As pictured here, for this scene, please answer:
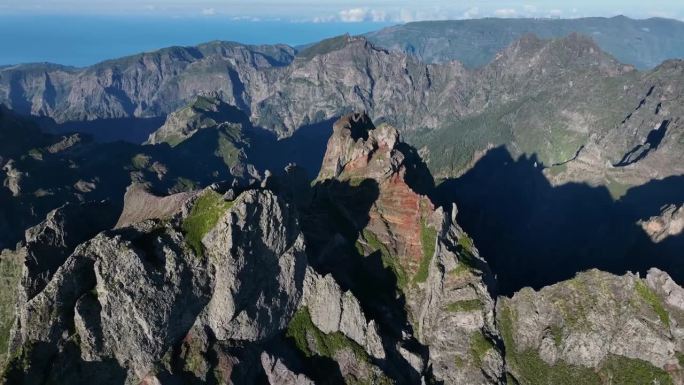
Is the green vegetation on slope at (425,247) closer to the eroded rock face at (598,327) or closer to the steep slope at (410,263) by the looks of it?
the steep slope at (410,263)

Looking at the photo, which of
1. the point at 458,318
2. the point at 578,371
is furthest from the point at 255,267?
the point at 578,371

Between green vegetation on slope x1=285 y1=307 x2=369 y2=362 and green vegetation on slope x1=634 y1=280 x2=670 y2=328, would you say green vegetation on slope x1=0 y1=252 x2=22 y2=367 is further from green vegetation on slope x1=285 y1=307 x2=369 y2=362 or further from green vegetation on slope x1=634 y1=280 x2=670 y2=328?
green vegetation on slope x1=634 y1=280 x2=670 y2=328

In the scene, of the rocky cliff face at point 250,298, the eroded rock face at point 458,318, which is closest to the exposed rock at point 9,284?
the rocky cliff face at point 250,298

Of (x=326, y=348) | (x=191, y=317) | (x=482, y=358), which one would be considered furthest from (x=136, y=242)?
(x=482, y=358)

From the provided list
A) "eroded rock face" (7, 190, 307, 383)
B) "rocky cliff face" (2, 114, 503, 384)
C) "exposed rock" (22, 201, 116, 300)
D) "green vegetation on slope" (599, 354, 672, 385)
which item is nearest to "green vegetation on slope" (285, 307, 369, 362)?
"rocky cliff face" (2, 114, 503, 384)

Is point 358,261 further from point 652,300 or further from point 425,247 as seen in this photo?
point 652,300

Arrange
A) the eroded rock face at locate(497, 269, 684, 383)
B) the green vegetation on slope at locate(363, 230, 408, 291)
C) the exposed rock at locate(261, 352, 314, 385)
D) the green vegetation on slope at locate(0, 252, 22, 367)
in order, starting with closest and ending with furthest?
1. the exposed rock at locate(261, 352, 314, 385)
2. the green vegetation on slope at locate(0, 252, 22, 367)
3. the eroded rock face at locate(497, 269, 684, 383)
4. the green vegetation on slope at locate(363, 230, 408, 291)
